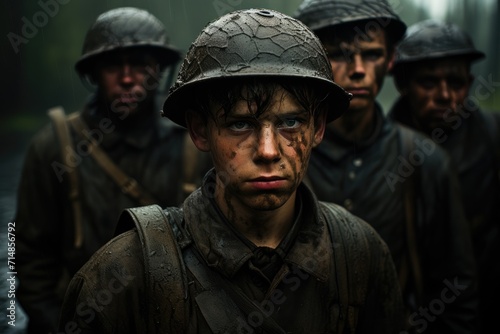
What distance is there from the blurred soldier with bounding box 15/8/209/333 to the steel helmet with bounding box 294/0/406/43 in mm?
1199

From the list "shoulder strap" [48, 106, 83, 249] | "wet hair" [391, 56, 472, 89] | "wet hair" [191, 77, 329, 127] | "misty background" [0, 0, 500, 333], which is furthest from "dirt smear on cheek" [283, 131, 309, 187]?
"misty background" [0, 0, 500, 333]

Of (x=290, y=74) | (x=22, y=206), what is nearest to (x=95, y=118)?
(x=22, y=206)

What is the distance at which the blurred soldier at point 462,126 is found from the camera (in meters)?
4.96

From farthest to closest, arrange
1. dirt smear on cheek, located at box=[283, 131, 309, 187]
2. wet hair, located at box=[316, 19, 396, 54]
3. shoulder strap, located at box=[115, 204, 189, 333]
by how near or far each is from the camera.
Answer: wet hair, located at box=[316, 19, 396, 54], dirt smear on cheek, located at box=[283, 131, 309, 187], shoulder strap, located at box=[115, 204, 189, 333]

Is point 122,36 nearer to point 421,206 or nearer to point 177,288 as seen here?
point 421,206

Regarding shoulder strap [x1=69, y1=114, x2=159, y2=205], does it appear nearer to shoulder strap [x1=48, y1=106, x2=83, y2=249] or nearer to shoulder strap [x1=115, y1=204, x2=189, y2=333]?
shoulder strap [x1=48, y1=106, x2=83, y2=249]

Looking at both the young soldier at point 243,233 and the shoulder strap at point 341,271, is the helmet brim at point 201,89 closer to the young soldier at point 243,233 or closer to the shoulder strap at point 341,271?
the young soldier at point 243,233

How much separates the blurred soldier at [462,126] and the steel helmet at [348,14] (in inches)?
29.2

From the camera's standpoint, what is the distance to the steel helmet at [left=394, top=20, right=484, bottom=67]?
5.03 m

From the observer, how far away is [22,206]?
176 inches

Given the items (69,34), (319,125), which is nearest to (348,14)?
(319,125)

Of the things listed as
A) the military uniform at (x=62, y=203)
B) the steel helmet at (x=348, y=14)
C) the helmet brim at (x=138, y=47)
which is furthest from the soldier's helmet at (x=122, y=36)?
the steel helmet at (x=348, y=14)

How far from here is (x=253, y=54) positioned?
2359mm

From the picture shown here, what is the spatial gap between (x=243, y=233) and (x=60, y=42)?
25.4 feet
